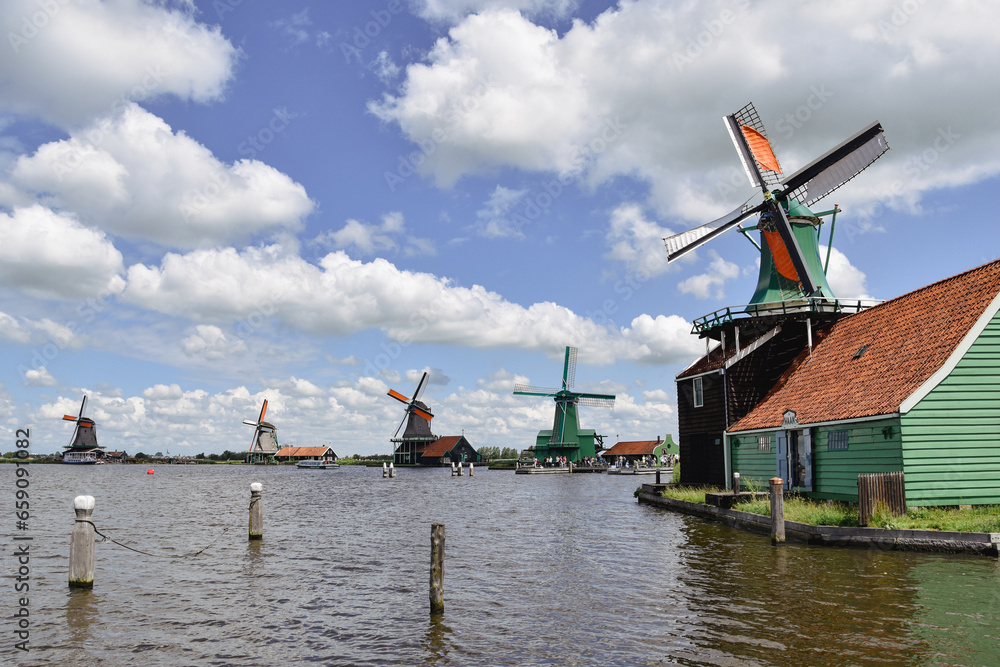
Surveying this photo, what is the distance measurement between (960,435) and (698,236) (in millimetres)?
18941

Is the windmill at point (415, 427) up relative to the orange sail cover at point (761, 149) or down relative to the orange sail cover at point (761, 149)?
down

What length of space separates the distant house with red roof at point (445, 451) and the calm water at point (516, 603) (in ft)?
284

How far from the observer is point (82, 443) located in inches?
5251

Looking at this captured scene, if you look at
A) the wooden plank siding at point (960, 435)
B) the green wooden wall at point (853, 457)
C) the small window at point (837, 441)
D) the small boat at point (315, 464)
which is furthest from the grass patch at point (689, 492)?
the small boat at point (315, 464)

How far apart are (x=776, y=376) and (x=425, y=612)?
2117 cm

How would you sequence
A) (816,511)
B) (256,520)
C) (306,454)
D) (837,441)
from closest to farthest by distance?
1. (816,511)
2. (837,441)
3. (256,520)
4. (306,454)

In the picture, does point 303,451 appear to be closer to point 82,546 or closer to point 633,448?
point 633,448

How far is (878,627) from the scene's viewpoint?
9.86 metres

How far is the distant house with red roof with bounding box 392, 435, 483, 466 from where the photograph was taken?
107812mm

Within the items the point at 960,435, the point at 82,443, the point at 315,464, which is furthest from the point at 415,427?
the point at 960,435

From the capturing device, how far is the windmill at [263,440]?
139 m

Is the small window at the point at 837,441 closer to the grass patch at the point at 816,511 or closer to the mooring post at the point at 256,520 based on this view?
the grass patch at the point at 816,511

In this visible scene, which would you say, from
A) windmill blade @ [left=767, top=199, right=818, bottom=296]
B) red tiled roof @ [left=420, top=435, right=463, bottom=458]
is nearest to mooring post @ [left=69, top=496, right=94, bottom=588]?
windmill blade @ [left=767, top=199, right=818, bottom=296]

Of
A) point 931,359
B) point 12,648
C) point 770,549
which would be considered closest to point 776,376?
point 931,359
